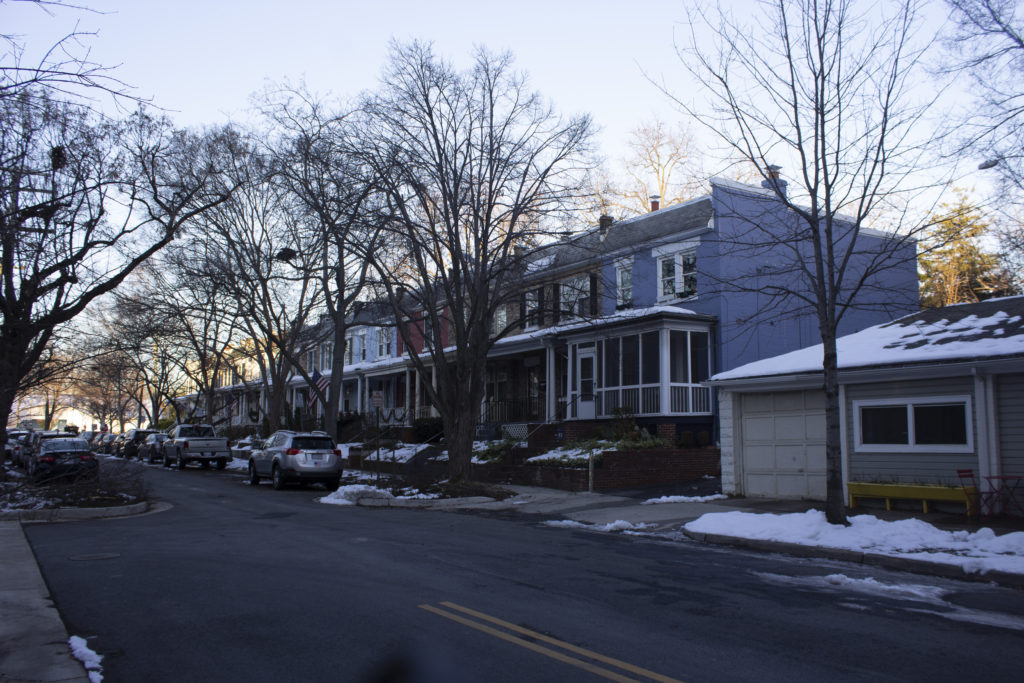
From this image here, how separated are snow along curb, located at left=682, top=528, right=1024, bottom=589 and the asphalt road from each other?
332 millimetres

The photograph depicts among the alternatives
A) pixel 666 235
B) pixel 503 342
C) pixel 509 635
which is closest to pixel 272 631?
pixel 509 635

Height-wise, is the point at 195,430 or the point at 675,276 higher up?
the point at 675,276

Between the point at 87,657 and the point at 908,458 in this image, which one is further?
the point at 908,458

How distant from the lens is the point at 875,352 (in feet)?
52.4

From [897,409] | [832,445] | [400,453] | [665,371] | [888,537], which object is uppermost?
[665,371]

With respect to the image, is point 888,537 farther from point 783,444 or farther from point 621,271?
point 621,271

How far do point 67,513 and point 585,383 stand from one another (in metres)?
16.8

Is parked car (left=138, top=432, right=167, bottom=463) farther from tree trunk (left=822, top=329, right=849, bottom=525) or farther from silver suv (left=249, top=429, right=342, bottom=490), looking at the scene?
tree trunk (left=822, top=329, right=849, bottom=525)

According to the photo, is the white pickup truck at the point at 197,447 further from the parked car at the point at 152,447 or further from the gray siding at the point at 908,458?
the gray siding at the point at 908,458

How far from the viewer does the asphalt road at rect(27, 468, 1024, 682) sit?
18.5 ft

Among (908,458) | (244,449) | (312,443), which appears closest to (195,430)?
(244,449)

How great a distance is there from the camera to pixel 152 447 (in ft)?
133

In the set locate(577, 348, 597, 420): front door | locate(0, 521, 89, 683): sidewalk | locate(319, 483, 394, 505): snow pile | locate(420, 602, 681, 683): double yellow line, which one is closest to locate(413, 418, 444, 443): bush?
locate(577, 348, 597, 420): front door

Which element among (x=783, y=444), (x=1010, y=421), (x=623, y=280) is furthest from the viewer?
(x=623, y=280)
